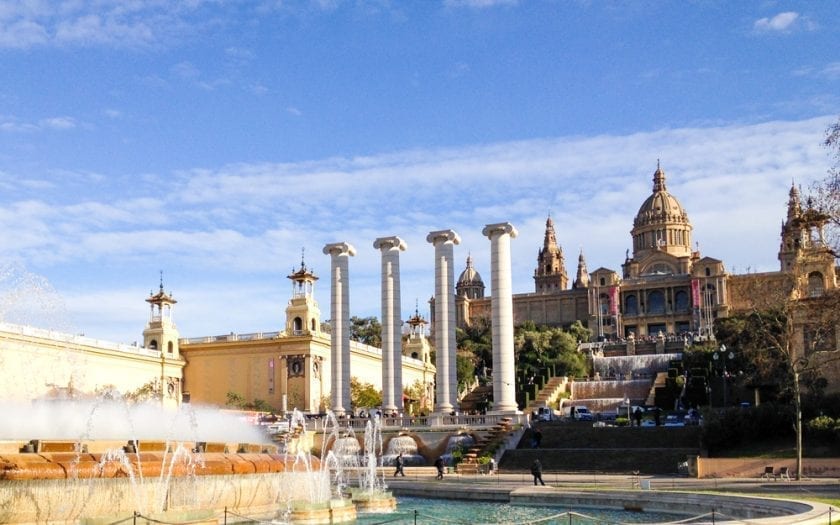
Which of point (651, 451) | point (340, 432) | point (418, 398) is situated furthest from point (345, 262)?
point (418, 398)

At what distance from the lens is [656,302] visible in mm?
141875

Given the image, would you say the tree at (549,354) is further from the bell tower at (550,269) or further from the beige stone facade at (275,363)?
the bell tower at (550,269)

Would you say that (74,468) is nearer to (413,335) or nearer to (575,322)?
(413,335)

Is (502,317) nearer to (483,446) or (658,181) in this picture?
(483,446)

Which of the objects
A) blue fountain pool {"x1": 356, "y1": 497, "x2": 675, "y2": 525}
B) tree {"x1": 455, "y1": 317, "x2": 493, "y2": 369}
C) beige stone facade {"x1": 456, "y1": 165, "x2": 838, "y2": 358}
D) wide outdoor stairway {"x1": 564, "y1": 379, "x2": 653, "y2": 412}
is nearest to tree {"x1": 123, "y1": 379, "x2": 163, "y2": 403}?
wide outdoor stairway {"x1": 564, "y1": 379, "x2": 653, "y2": 412}

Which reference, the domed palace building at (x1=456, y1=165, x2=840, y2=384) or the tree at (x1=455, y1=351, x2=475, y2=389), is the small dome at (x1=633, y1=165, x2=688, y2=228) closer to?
the domed palace building at (x1=456, y1=165, x2=840, y2=384)

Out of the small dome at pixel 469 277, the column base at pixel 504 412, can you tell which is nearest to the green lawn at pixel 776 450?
the column base at pixel 504 412

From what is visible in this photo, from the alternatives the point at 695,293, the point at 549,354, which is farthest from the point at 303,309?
the point at 695,293

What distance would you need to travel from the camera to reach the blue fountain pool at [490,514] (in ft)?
77.7

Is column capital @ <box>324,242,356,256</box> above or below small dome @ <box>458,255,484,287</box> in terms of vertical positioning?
below

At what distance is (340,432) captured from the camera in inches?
2061

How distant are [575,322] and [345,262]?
88213 millimetres

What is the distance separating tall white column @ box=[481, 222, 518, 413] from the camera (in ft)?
164

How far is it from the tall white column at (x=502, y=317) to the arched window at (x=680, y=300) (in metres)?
93.2
